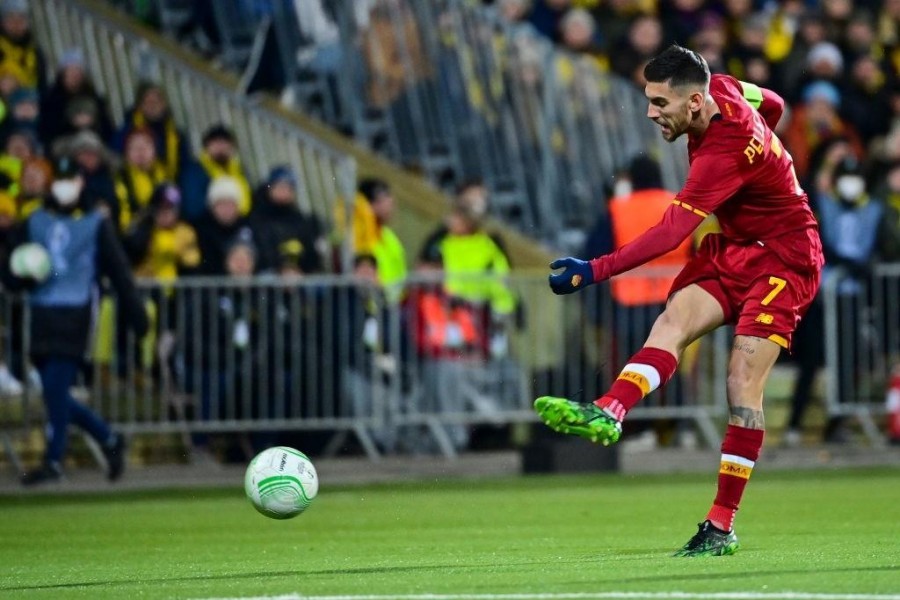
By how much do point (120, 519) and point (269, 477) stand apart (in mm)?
3386

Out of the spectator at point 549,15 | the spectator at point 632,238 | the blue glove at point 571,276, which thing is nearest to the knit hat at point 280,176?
the spectator at point 632,238

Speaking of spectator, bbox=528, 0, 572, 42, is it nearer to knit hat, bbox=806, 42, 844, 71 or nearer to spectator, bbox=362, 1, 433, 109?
spectator, bbox=362, 1, 433, 109

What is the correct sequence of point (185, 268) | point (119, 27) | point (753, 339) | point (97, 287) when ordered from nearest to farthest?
point (753, 339), point (97, 287), point (185, 268), point (119, 27)

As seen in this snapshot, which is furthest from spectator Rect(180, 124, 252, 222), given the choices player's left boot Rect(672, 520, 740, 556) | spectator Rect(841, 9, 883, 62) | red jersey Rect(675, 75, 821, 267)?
player's left boot Rect(672, 520, 740, 556)

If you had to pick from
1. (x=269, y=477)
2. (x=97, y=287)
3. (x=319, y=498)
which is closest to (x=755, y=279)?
(x=269, y=477)

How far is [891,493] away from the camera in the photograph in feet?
48.1

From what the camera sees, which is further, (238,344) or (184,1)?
(184,1)

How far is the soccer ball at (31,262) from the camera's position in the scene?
16141 millimetres

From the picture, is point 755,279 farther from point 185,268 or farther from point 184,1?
point 184,1

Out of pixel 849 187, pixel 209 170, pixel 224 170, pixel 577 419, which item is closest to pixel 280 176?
pixel 224 170

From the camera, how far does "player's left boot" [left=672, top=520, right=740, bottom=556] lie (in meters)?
9.71

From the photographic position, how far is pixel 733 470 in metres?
9.88

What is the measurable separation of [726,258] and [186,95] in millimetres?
10526

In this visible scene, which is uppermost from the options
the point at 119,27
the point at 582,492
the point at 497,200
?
the point at 119,27
